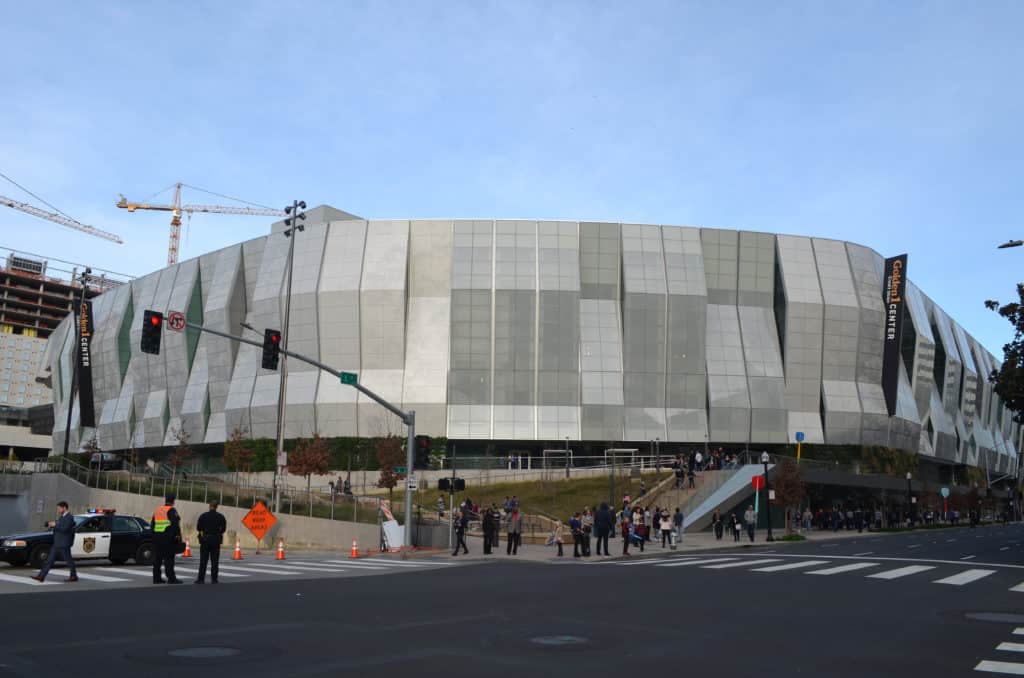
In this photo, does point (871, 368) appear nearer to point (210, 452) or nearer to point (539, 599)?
point (210, 452)

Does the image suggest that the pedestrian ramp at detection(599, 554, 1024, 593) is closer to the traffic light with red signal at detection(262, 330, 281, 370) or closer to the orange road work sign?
the traffic light with red signal at detection(262, 330, 281, 370)

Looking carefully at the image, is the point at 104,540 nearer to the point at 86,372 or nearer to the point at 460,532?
the point at 460,532

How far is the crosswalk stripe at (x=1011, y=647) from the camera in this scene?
11.5 meters

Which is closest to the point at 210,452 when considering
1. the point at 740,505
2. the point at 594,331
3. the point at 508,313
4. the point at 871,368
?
the point at 508,313

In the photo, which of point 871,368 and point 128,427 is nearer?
point 871,368

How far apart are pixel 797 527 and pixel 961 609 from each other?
1695 inches

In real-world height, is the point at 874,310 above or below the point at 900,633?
above

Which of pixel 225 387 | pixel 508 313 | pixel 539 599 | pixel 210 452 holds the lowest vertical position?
pixel 539 599

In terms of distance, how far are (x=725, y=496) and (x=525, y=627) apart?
40.5 meters

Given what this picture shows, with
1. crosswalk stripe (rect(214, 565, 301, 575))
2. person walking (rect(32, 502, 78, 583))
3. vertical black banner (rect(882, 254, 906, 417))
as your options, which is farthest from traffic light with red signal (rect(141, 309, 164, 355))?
vertical black banner (rect(882, 254, 906, 417))

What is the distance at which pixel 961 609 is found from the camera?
51.9 ft

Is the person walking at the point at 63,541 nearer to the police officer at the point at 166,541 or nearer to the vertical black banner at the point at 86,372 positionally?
the police officer at the point at 166,541

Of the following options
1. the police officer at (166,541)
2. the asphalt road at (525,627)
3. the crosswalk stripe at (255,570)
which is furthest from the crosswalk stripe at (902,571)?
the police officer at (166,541)

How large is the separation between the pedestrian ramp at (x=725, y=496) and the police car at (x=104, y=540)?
29.5 m
